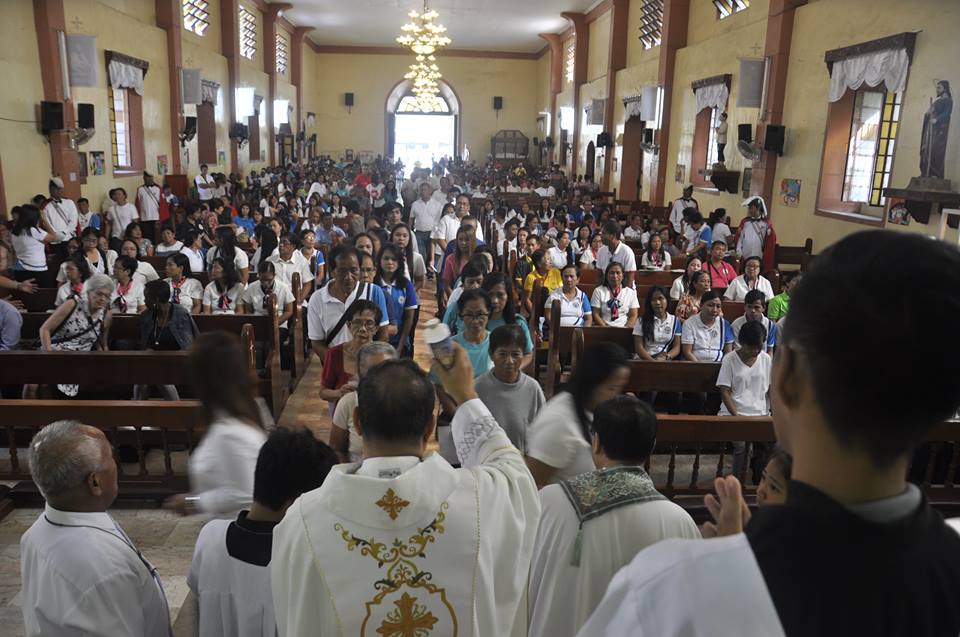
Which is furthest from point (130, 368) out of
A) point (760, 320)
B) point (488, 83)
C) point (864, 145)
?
point (488, 83)

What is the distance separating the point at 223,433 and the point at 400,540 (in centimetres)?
136

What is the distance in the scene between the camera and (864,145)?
9953 mm

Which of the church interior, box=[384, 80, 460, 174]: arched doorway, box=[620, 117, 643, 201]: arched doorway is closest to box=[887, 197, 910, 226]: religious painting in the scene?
the church interior

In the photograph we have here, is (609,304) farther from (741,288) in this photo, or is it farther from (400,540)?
(400,540)

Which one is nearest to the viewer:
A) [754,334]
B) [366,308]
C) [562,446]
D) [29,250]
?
[562,446]

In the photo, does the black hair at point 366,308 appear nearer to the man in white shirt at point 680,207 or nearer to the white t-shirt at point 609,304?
the white t-shirt at point 609,304

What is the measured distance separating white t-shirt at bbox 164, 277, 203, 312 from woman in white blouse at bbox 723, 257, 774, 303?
4.92 m

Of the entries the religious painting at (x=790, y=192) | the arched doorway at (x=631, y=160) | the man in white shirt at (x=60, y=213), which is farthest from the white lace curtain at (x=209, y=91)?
the religious painting at (x=790, y=192)

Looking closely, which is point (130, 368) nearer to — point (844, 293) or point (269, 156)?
point (844, 293)

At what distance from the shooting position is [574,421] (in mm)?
2629

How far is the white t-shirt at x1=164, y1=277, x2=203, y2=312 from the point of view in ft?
21.2

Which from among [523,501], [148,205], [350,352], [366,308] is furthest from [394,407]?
[148,205]

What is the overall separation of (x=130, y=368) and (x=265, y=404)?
0.90 metres

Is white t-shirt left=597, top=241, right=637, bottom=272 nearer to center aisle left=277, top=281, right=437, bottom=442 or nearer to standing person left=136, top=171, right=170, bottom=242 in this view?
center aisle left=277, top=281, right=437, bottom=442
